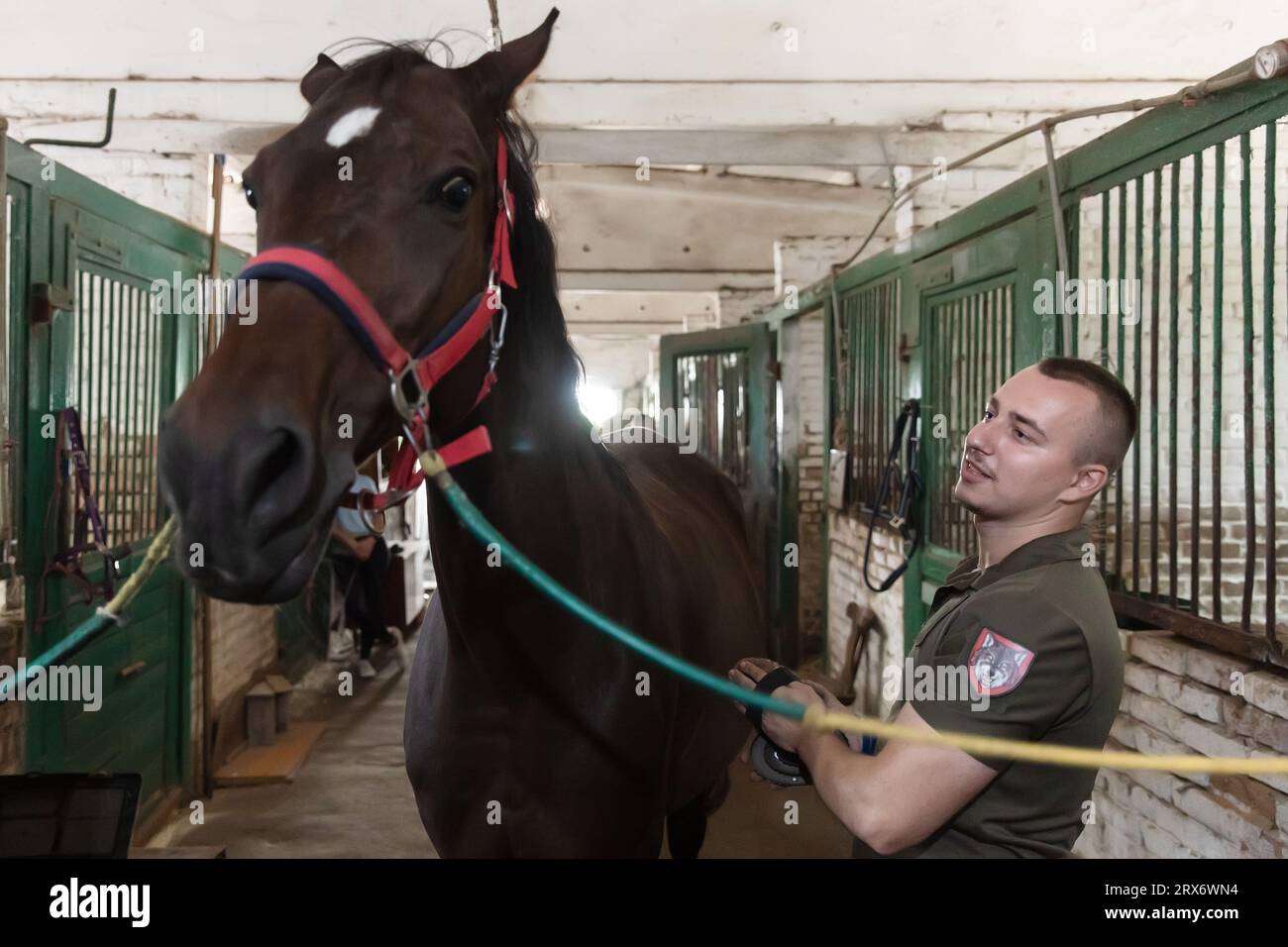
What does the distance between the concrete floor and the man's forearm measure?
2.45 meters

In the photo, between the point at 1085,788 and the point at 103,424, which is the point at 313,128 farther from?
the point at 103,424

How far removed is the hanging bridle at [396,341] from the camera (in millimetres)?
1107

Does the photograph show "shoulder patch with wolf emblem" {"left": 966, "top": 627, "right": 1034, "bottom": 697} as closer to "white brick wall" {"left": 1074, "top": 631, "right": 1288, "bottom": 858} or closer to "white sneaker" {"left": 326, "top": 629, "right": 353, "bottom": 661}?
"white brick wall" {"left": 1074, "top": 631, "right": 1288, "bottom": 858}

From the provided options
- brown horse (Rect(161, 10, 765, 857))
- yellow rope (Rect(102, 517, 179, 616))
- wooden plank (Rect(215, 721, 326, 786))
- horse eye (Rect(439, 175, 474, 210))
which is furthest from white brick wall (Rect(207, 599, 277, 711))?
horse eye (Rect(439, 175, 474, 210))

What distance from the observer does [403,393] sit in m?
1.18

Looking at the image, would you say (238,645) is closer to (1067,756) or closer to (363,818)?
(363,818)

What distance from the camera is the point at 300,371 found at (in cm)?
106

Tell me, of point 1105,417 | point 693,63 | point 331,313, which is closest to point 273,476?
point 331,313

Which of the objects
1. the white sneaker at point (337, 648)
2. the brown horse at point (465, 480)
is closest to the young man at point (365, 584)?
the white sneaker at point (337, 648)

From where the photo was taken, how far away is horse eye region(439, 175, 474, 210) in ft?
4.08

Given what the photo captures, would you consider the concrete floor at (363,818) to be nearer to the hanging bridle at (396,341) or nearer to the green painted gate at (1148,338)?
the green painted gate at (1148,338)

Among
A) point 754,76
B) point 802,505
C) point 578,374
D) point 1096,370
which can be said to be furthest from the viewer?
point 802,505
